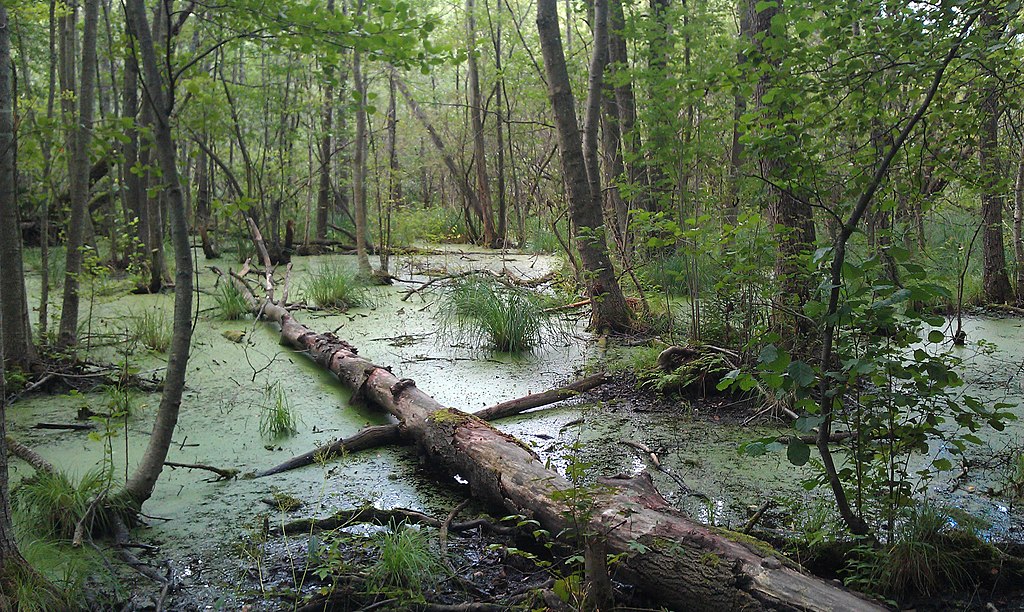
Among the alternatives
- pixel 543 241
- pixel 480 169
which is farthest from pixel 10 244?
pixel 480 169

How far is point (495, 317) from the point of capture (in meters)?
5.96

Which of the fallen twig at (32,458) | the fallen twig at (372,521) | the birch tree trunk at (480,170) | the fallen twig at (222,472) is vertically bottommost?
the fallen twig at (372,521)

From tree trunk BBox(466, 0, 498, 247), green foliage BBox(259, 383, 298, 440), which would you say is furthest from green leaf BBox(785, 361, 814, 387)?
tree trunk BBox(466, 0, 498, 247)

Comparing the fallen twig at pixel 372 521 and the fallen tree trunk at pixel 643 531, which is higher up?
the fallen tree trunk at pixel 643 531

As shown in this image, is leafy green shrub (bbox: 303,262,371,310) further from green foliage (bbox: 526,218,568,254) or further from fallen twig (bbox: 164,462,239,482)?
green foliage (bbox: 526,218,568,254)

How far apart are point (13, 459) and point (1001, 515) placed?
4419 mm

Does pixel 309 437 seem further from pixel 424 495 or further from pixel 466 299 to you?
pixel 466 299

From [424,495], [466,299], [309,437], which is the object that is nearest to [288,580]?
[424,495]

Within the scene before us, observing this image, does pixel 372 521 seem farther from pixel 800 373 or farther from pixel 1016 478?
pixel 1016 478

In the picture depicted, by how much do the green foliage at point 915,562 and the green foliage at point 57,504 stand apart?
277 cm

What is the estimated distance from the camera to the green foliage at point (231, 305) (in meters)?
6.98

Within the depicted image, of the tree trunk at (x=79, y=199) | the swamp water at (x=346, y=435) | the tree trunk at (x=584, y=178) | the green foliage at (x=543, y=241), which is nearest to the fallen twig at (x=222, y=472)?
the swamp water at (x=346, y=435)

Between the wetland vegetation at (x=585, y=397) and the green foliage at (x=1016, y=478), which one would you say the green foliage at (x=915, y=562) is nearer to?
the wetland vegetation at (x=585, y=397)

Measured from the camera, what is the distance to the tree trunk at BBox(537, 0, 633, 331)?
6.09 meters
